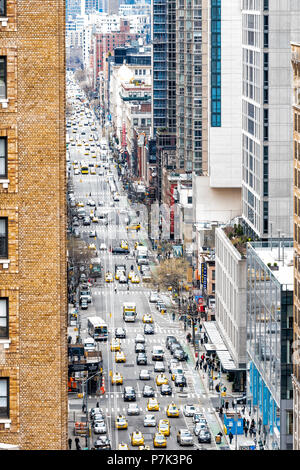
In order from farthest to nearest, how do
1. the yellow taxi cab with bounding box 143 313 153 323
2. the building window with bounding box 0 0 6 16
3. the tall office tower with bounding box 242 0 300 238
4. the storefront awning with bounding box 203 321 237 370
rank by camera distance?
1. the yellow taxi cab with bounding box 143 313 153 323
2. the tall office tower with bounding box 242 0 300 238
3. the storefront awning with bounding box 203 321 237 370
4. the building window with bounding box 0 0 6 16

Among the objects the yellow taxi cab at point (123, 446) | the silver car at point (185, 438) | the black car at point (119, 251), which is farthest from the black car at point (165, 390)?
the black car at point (119, 251)

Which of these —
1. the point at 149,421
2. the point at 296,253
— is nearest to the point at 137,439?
the point at 149,421

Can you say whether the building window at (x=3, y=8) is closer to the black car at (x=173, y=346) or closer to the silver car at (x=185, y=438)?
the silver car at (x=185, y=438)

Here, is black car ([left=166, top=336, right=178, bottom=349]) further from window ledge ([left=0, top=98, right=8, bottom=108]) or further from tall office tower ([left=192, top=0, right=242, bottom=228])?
window ledge ([left=0, top=98, right=8, bottom=108])

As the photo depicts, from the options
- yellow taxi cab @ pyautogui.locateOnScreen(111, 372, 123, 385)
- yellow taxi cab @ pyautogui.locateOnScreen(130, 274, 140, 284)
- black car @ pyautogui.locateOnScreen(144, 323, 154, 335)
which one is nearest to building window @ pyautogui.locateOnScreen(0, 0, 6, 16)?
yellow taxi cab @ pyautogui.locateOnScreen(111, 372, 123, 385)

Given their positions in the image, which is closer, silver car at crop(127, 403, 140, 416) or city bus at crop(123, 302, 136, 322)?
silver car at crop(127, 403, 140, 416)

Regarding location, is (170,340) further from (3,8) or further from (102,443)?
(3,8)

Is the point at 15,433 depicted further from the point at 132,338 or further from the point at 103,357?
the point at 132,338
